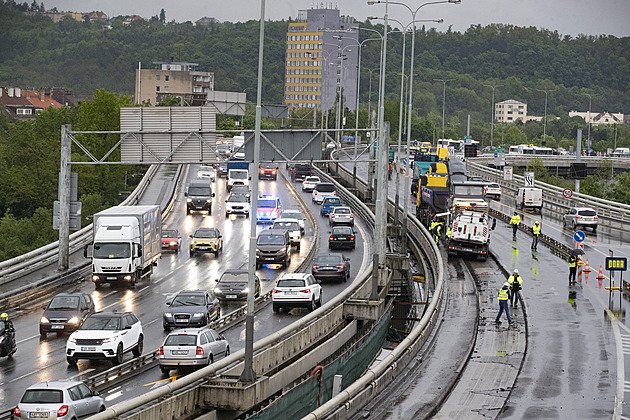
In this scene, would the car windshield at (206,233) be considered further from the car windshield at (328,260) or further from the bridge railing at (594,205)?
the bridge railing at (594,205)

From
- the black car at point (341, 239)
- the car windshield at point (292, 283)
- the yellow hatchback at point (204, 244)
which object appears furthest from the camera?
the black car at point (341, 239)

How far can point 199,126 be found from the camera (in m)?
45.6

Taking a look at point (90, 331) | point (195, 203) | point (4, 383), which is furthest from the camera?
point (195, 203)

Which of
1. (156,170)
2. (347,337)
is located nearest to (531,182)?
(156,170)

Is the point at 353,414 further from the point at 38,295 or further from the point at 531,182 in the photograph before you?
the point at 531,182

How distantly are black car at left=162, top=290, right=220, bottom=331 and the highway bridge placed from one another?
0.65 m

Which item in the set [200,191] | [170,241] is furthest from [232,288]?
[200,191]

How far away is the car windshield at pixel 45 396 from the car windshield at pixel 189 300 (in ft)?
41.9

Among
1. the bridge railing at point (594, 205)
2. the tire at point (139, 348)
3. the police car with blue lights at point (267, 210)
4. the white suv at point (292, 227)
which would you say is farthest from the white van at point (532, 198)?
the tire at point (139, 348)

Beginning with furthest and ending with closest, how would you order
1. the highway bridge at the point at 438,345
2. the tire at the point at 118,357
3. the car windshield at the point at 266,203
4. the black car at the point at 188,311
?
the car windshield at the point at 266,203 → the black car at the point at 188,311 → the tire at the point at 118,357 → the highway bridge at the point at 438,345

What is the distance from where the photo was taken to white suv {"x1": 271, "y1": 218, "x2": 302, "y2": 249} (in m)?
53.4

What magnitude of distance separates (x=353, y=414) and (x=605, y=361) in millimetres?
9646

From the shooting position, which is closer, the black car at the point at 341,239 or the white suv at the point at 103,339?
the white suv at the point at 103,339

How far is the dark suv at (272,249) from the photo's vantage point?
46750mm
